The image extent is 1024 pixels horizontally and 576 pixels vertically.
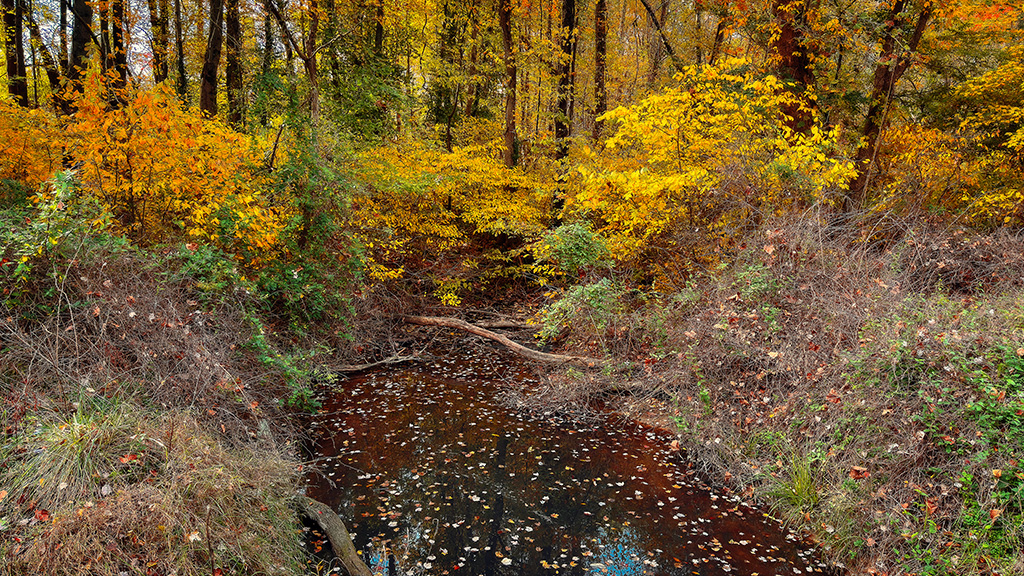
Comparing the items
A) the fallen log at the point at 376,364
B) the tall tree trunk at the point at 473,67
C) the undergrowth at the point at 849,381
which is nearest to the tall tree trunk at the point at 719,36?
A: the tall tree trunk at the point at 473,67

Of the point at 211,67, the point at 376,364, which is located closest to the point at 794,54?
the point at 376,364

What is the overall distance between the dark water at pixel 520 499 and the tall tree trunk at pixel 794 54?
7.06 meters

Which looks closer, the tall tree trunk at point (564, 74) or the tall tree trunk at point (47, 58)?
the tall tree trunk at point (47, 58)

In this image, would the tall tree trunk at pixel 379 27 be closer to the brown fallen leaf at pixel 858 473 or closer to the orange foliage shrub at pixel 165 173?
the orange foliage shrub at pixel 165 173

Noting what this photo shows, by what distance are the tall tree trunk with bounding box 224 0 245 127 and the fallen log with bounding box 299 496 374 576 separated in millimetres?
10051

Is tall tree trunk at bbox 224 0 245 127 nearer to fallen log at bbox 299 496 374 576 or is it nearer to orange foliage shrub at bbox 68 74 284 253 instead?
orange foliage shrub at bbox 68 74 284 253

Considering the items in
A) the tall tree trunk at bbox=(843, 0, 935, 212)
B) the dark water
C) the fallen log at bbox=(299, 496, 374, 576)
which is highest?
the tall tree trunk at bbox=(843, 0, 935, 212)

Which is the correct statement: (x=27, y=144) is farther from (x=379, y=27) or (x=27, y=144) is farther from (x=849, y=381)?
(x=849, y=381)

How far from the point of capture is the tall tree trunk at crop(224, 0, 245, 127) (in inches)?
539

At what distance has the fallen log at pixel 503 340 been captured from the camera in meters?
9.26

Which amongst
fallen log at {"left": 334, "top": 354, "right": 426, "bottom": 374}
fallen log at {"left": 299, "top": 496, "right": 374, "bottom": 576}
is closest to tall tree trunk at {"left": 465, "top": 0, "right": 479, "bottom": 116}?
fallen log at {"left": 334, "top": 354, "right": 426, "bottom": 374}

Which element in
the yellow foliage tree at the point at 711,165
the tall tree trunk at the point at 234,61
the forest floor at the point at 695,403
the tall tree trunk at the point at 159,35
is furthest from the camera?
the tall tree trunk at the point at 159,35

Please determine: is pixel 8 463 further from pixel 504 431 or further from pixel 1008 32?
pixel 1008 32

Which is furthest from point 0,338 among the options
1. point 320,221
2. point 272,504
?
point 320,221
